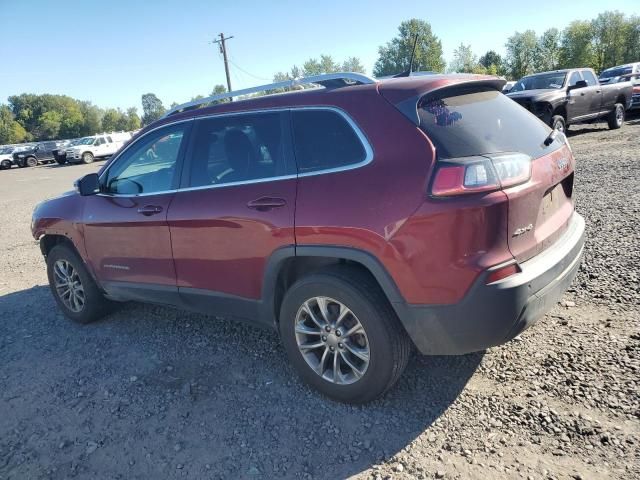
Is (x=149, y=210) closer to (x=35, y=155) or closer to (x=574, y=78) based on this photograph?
(x=574, y=78)

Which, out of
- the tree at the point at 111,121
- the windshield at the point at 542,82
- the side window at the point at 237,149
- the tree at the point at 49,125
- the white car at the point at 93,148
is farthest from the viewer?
the tree at the point at 111,121

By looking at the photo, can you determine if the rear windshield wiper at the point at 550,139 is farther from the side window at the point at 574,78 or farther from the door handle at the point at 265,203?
the side window at the point at 574,78

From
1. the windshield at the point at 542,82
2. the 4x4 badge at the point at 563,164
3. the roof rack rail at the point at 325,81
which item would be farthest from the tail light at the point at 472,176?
the windshield at the point at 542,82

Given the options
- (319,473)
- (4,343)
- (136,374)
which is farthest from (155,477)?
(4,343)

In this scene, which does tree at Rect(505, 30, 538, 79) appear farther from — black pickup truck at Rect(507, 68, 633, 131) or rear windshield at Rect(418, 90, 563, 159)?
rear windshield at Rect(418, 90, 563, 159)

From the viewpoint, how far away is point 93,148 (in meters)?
33.5

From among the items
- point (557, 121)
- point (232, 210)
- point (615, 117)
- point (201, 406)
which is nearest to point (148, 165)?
point (232, 210)

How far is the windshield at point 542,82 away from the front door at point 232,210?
1215cm

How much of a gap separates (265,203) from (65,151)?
3502 centimetres

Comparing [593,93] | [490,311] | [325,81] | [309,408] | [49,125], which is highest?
[49,125]

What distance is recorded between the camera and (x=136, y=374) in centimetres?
357

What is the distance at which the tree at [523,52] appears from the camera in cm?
7288

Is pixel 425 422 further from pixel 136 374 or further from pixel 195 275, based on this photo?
pixel 136 374

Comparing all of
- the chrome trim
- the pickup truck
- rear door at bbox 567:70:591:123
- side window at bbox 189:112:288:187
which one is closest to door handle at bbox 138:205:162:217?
the chrome trim
